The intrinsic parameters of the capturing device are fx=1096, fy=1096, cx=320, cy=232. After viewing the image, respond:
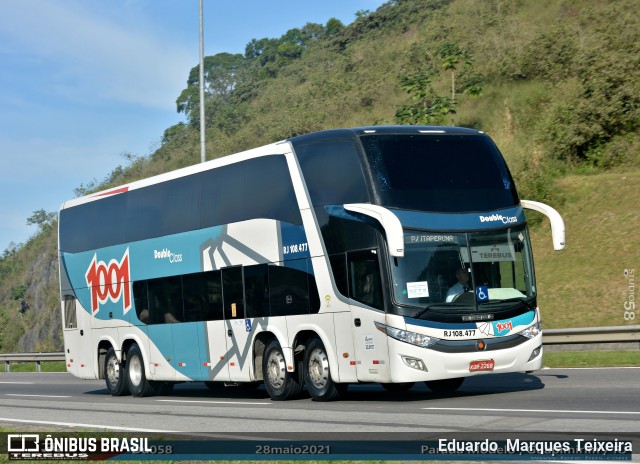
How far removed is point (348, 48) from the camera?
10950cm

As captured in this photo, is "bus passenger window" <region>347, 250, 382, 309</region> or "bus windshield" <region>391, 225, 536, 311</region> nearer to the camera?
"bus windshield" <region>391, 225, 536, 311</region>

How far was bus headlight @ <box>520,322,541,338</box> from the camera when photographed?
1677 cm

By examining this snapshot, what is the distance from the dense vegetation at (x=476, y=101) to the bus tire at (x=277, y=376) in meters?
16.0

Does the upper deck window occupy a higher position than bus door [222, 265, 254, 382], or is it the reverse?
the upper deck window

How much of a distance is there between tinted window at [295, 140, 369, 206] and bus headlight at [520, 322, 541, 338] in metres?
3.16

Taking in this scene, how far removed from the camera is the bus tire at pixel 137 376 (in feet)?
76.7

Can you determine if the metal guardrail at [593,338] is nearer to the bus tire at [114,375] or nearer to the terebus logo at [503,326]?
the terebus logo at [503,326]

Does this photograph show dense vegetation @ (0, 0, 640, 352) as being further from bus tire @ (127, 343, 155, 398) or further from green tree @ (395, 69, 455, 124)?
bus tire @ (127, 343, 155, 398)

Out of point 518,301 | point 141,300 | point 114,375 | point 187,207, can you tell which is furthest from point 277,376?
point 114,375

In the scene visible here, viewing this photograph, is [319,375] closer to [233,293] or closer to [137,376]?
[233,293]

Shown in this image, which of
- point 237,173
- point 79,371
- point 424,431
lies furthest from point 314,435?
point 79,371

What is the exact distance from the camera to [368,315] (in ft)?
54.6

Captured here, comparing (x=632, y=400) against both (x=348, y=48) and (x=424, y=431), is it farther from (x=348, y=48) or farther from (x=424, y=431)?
(x=348, y=48)

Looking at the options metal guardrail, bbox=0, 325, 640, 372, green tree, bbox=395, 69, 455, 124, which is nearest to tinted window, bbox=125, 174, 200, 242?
metal guardrail, bbox=0, 325, 640, 372
